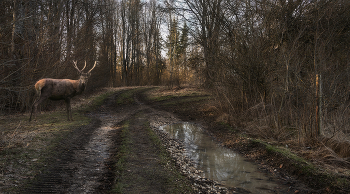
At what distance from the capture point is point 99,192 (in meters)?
4.37

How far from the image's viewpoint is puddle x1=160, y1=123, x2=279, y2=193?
212 inches

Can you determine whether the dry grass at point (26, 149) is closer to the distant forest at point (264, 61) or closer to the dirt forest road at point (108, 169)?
the dirt forest road at point (108, 169)

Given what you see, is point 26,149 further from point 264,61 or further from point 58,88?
point 264,61

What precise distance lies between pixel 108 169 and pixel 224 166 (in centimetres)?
313

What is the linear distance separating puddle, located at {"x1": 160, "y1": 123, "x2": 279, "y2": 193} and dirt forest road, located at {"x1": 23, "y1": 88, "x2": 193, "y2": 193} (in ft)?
3.51

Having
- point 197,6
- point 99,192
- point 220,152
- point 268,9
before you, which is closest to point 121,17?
point 197,6

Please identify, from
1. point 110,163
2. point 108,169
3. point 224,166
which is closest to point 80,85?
point 110,163

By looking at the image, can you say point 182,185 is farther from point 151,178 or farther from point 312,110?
point 312,110

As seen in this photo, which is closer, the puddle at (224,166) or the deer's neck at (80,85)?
the puddle at (224,166)

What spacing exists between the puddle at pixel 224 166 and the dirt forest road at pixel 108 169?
3.51 feet

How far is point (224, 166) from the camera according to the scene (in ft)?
21.6

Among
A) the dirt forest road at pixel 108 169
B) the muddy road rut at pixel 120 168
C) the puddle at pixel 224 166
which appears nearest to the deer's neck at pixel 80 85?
the muddy road rut at pixel 120 168

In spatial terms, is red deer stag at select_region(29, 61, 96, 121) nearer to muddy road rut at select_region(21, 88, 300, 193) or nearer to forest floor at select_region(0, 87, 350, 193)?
forest floor at select_region(0, 87, 350, 193)

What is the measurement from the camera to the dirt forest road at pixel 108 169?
4.55 m
